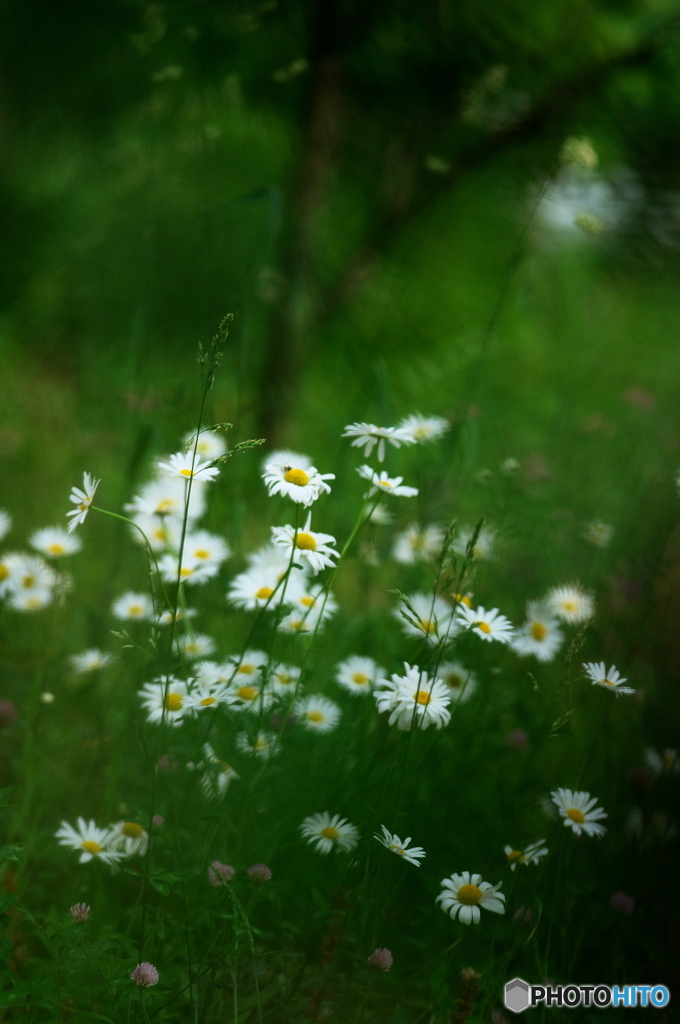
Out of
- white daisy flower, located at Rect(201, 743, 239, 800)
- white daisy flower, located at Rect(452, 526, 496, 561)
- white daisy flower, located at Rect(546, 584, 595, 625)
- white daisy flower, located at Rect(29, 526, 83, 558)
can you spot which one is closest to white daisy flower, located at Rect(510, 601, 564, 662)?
white daisy flower, located at Rect(546, 584, 595, 625)

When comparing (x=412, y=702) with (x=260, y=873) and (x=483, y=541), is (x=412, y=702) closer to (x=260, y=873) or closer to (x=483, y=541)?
(x=260, y=873)

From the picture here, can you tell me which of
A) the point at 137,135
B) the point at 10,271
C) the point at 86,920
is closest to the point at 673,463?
the point at 86,920

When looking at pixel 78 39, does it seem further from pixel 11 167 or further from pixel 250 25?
pixel 11 167

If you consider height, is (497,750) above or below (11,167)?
below

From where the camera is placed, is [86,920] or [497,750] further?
[497,750]

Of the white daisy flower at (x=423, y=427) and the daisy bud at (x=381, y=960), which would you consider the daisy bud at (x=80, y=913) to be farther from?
the white daisy flower at (x=423, y=427)

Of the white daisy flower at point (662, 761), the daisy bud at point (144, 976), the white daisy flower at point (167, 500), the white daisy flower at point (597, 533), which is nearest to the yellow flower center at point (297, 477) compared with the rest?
the white daisy flower at point (167, 500)

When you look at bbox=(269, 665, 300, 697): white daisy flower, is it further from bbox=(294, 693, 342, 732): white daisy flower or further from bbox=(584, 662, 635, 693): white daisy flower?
bbox=(584, 662, 635, 693): white daisy flower
